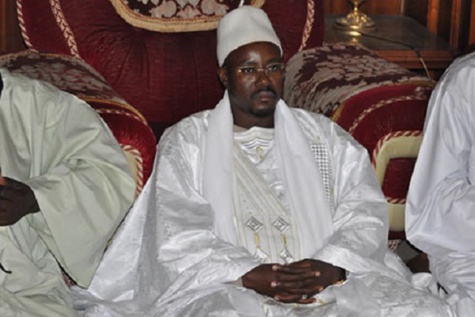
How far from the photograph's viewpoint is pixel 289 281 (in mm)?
3512

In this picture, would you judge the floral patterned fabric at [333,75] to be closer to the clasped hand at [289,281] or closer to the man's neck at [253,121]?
the man's neck at [253,121]

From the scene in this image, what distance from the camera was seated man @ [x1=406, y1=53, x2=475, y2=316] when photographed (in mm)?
3902

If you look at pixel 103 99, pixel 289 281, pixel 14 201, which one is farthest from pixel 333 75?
pixel 14 201

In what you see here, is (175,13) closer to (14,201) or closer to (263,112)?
(263,112)

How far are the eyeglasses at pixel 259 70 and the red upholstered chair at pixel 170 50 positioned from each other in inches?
20.2

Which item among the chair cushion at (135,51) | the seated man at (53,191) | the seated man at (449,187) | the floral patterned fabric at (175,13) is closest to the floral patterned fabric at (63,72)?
the chair cushion at (135,51)

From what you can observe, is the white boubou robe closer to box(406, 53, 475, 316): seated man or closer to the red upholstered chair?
box(406, 53, 475, 316): seated man

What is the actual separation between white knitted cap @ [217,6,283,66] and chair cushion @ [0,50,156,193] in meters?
0.35

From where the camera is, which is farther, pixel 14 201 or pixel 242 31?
pixel 242 31

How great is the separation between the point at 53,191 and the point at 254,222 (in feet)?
2.15

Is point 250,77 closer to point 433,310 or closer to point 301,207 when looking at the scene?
point 301,207

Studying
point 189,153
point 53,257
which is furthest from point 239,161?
point 53,257

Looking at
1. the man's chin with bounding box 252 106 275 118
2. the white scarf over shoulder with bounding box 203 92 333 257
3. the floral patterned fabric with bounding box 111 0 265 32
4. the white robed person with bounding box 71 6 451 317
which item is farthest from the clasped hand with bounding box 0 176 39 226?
the floral patterned fabric with bounding box 111 0 265 32

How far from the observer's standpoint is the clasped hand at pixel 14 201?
3.29m
